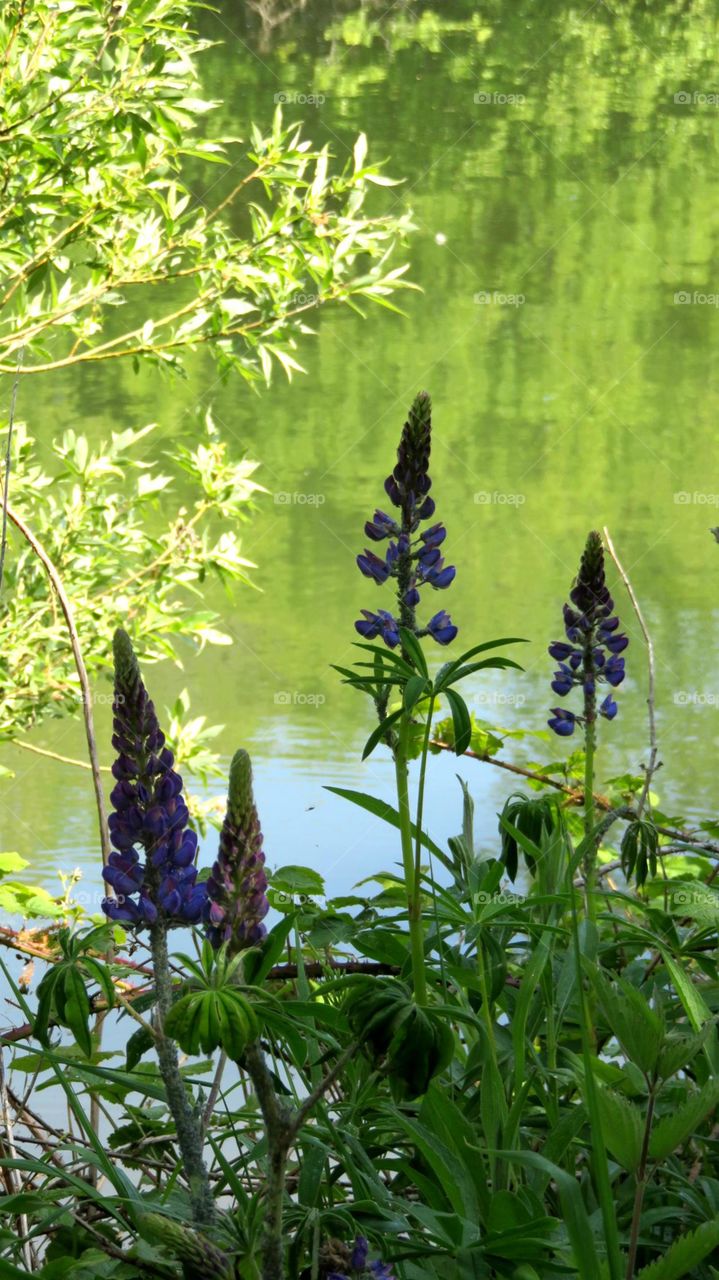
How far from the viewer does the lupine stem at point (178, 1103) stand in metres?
0.59

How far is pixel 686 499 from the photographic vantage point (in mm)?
5570

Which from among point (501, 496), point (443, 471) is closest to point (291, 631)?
point (501, 496)

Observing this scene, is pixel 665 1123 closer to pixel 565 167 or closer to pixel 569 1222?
pixel 569 1222
